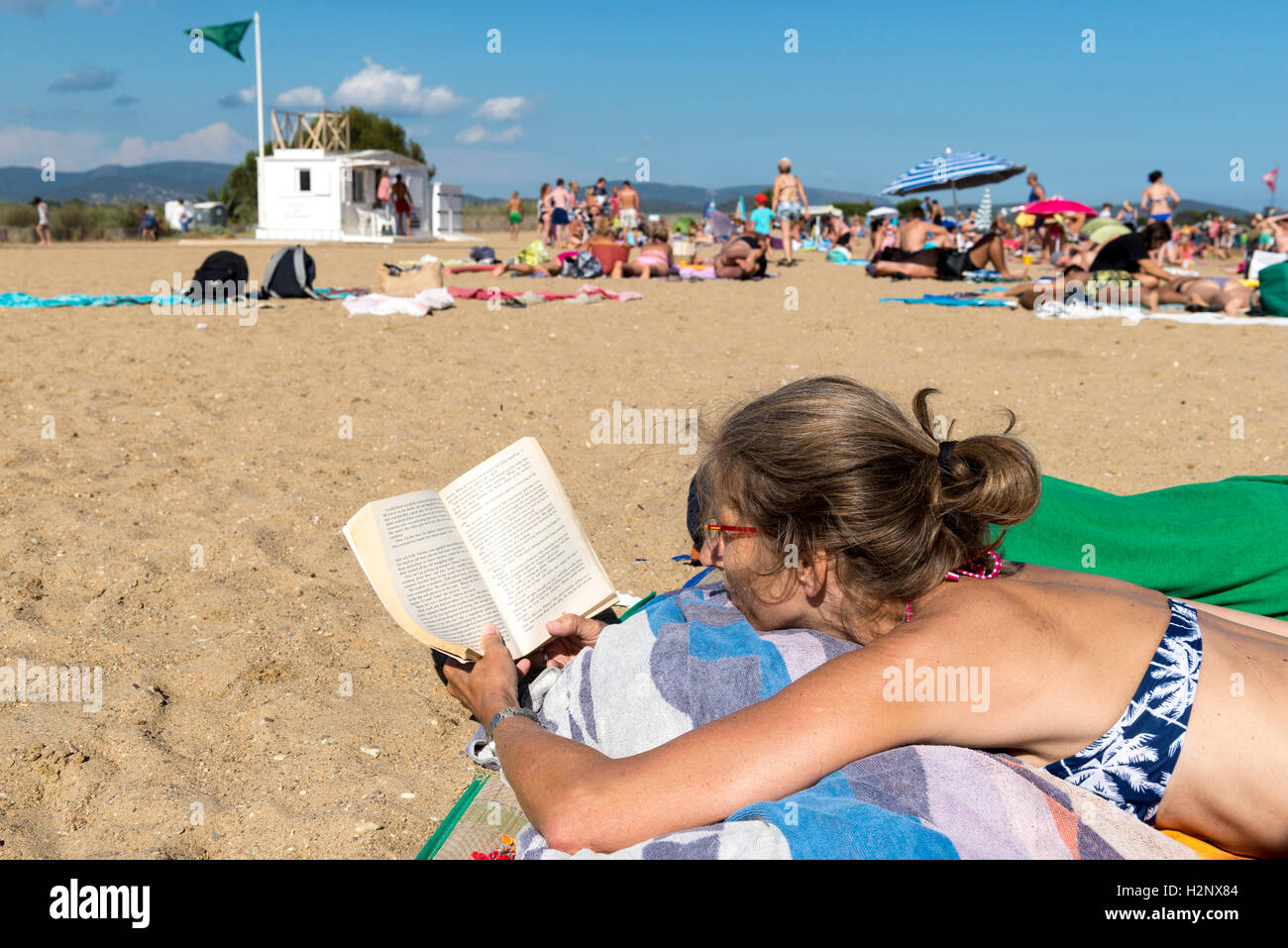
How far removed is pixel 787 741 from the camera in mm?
1368

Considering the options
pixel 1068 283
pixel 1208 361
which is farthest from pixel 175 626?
pixel 1068 283

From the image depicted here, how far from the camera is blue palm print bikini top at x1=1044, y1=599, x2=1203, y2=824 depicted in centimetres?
153

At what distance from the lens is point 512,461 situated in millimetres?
2379

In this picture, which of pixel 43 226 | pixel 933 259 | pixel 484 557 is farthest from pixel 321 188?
pixel 484 557

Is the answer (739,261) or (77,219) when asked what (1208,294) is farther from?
(77,219)

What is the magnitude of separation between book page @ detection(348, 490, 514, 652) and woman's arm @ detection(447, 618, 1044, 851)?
31.0 inches

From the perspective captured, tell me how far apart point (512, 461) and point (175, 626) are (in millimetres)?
1214

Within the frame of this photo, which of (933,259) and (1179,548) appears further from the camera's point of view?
(933,259)

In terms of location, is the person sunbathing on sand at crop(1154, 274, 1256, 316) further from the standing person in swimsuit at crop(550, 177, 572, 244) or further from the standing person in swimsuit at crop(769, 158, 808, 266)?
the standing person in swimsuit at crop(550, 177, 572, 244)

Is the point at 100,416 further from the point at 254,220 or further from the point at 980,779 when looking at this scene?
the point at 254,220

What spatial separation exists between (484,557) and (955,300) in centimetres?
909

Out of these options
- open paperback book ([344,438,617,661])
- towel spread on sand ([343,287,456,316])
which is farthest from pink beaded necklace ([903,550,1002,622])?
towel spread on sand ([343,287,456,316])
